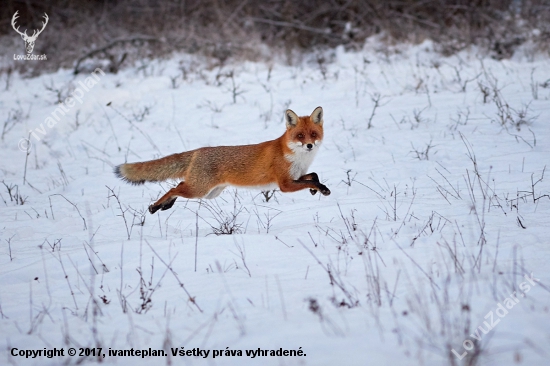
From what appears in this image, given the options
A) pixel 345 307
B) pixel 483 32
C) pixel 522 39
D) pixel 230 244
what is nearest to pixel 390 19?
pixel 483 32

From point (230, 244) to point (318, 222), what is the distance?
1026 millimetres

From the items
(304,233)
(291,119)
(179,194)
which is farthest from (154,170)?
(304,233)

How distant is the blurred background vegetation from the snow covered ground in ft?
6.96

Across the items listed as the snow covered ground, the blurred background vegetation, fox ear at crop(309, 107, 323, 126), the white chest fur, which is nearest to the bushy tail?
the snow covered ground

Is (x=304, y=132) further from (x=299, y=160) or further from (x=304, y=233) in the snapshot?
(x=304, y=233)

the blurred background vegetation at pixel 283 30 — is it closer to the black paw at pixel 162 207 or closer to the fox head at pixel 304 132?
the fox head at pixel 304 132

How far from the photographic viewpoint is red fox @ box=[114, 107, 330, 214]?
6.09 meters

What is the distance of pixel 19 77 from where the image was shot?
14.0m

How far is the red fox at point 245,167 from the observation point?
6090 millimetres

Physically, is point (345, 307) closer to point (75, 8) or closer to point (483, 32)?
point (483, 32)

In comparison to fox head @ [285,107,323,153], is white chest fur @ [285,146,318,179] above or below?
below

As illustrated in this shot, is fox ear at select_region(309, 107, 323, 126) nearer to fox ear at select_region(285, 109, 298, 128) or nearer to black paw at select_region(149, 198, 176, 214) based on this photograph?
fox ear at select_region(285, 109, 298, 128)

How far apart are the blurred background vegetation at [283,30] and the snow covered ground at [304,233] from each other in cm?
212

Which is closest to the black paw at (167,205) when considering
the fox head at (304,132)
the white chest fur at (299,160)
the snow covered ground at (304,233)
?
the snow covered ground at (304,233)
